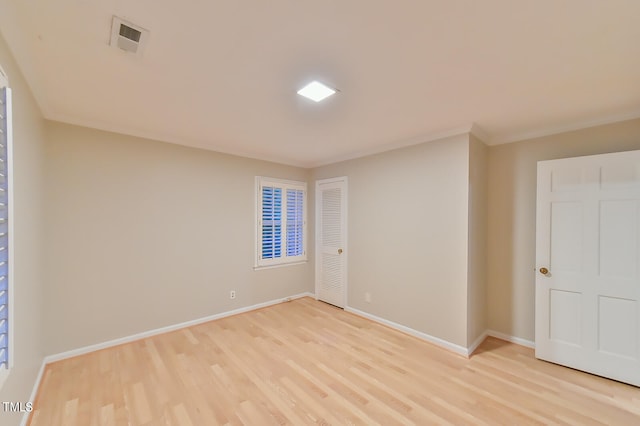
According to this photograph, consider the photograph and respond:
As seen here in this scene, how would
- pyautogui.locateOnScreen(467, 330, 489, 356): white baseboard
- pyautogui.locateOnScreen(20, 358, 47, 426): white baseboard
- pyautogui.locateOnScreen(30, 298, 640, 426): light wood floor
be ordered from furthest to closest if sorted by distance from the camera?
1. pyautogui.locateOnScreen(467, 330, 489, 356): white baseboard
2. pyautogui.locateOnScreen(30, 298, 640, 426): light wood floor
3. pyautogui.locateOnScreen(20, 358, 47, 426): white baseboard

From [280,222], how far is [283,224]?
2.6 inches

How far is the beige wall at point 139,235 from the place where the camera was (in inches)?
103

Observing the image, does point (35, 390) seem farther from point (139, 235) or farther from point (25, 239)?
point (139, 235)

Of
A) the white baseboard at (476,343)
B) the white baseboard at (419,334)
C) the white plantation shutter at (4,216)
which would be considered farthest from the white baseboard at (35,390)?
the white baseboard at (476,343)

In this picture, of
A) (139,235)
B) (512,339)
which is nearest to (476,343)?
(512,339)

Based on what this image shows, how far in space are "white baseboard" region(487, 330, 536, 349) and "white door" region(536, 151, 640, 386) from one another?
1.01 feet

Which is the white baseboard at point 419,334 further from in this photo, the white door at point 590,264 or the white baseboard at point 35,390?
the white baseboard at point 35,390

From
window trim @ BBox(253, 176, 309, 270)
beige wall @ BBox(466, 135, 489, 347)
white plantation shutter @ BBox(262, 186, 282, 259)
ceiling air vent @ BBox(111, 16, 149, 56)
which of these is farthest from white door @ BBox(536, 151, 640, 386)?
ceiling air vent @ BBox(111, 16, 149, 56)

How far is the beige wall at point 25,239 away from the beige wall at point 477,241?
371 cm

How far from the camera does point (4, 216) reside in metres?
1.26

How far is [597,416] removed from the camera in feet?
6.17

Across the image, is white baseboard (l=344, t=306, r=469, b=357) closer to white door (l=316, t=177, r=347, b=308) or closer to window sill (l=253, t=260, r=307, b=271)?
white door (l=316, t=177, r=347, b=308)

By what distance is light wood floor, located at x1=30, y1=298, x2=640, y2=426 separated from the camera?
187cm

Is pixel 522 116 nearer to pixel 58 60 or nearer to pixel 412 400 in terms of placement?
pixel 412 400
